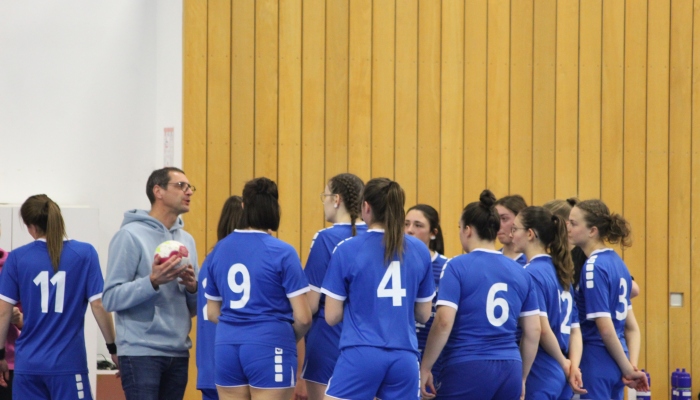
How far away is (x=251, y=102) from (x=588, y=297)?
144 inches

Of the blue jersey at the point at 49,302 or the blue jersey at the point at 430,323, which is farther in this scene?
the blue jersey at the point at 430,323

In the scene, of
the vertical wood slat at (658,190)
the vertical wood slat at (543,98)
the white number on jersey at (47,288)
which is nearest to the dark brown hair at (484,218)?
the white number on jersey at (47,288)

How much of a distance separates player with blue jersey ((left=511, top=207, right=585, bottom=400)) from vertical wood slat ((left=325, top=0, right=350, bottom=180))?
2954 mm

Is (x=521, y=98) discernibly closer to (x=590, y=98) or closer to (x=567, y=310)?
(x=590, y=98)

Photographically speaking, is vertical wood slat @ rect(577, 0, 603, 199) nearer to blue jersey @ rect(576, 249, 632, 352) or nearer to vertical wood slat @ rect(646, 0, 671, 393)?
vertical wood slat @ rect(646, 0, 671, 393)

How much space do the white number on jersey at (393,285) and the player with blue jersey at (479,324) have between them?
37cm

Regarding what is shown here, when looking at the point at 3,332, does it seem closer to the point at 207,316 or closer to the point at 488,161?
the point at 207,316

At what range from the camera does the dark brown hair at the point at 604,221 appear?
5520 millimetres

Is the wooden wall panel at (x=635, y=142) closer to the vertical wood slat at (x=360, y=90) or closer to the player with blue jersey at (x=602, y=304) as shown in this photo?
the vertical wood slat at (x=360, y=90)

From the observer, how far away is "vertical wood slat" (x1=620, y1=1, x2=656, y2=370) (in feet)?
28.1

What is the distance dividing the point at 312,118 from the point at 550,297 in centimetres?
350

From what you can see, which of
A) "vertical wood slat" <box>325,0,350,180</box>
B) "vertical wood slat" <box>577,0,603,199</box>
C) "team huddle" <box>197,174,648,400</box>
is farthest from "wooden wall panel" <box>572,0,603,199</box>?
"team huddle" <box>197,174,648,400</box>

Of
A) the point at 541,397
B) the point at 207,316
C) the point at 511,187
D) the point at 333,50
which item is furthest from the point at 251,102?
the point at 541,397

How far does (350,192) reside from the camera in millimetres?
5074
